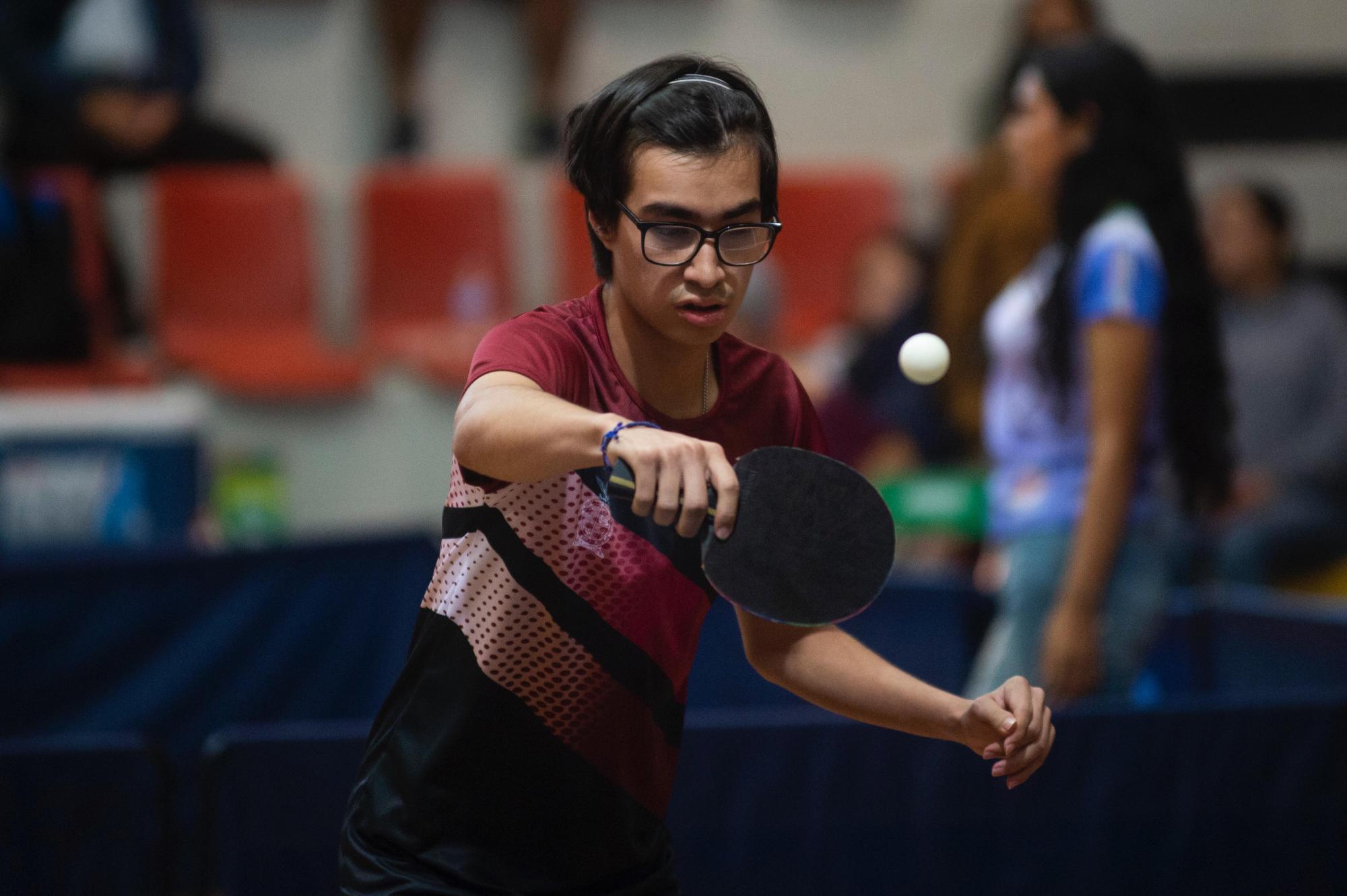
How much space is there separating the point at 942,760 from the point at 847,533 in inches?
64.0

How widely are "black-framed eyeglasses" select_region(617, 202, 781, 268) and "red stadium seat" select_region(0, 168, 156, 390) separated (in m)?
4.95

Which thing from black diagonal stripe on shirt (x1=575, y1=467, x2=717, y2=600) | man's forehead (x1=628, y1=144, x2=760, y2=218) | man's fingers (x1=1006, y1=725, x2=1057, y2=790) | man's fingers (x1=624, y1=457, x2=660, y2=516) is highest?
man's forehead (x1=628, y1=144, x2=760, y2=218)

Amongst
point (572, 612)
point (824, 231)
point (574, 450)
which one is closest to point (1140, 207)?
point (572, 612)

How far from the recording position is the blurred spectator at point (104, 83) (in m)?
6.75

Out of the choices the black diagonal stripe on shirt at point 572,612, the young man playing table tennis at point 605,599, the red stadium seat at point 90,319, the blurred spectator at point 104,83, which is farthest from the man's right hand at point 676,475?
the blurred spectator at point 104,83

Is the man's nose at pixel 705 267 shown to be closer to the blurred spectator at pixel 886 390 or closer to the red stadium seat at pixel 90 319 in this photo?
the blurred spectator at pixel 886 390

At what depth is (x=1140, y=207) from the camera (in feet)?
9.36

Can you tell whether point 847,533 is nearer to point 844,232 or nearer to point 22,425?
point 22,425

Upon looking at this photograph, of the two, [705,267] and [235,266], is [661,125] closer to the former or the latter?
[705,267]

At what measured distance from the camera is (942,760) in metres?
2.99

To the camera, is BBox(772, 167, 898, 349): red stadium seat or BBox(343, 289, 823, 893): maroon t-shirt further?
BBox(772, 167, 898, 349): red stadium seat

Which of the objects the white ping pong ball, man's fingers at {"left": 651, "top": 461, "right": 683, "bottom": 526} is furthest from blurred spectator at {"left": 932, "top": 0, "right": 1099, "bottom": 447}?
man's fingers at {"left": 651, "top": 461, "right": 683, "bottom": 526}

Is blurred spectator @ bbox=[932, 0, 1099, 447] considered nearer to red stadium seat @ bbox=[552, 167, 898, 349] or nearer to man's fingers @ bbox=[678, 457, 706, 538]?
red stadium seat @ bbox=[552, 167, 898, 349]

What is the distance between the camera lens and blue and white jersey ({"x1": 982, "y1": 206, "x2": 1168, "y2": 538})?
108 inches
